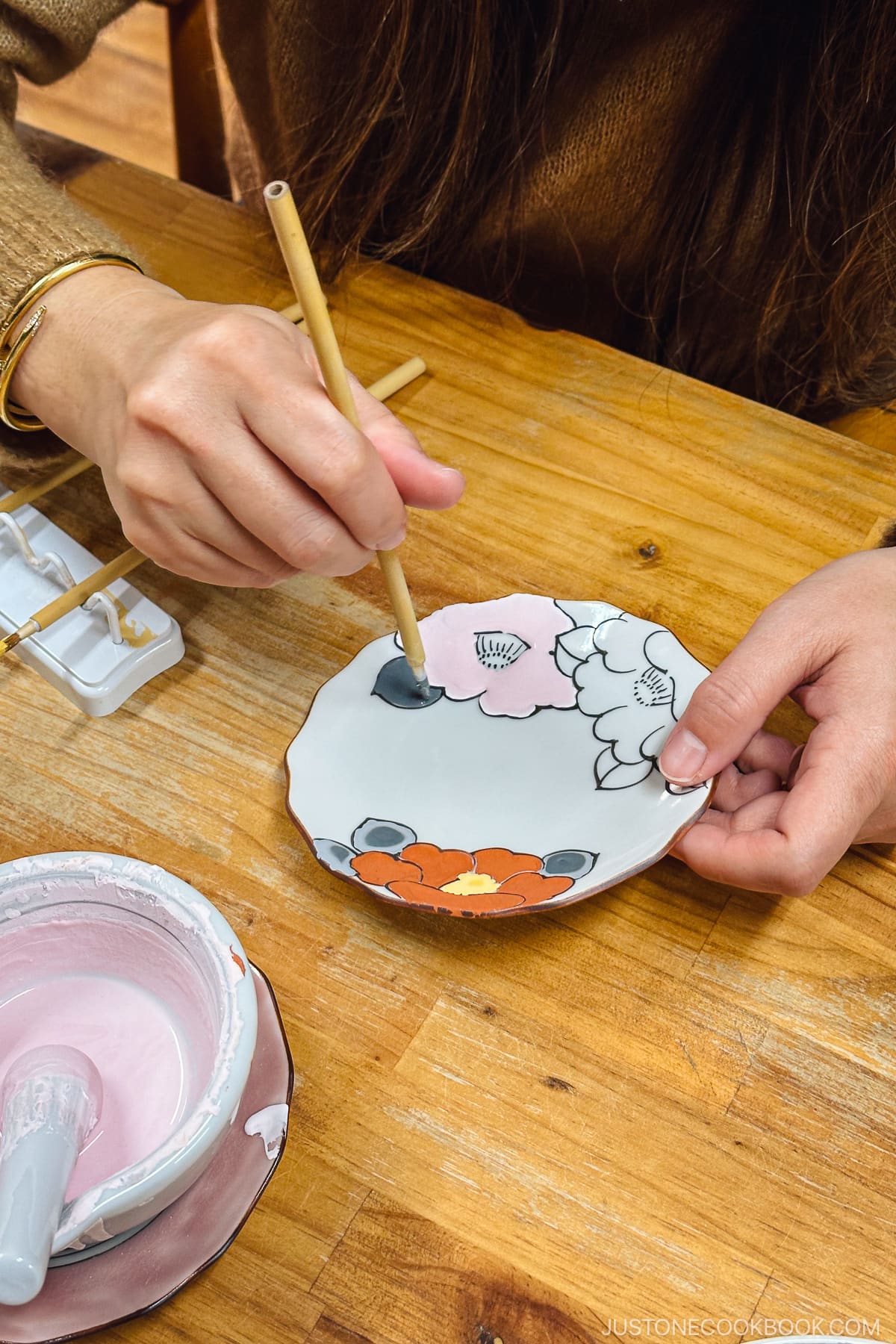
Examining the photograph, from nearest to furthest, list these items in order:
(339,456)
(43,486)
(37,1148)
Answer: (37,1148) < (339,456) < (43,486)

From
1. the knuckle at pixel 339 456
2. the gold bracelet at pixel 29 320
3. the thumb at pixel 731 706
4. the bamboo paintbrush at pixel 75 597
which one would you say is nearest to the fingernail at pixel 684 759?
the thumb at pixel 731 706

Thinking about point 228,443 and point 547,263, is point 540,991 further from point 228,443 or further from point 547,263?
point 547,263

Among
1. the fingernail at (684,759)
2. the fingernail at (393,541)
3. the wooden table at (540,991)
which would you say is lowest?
the wooden table at (540,991)

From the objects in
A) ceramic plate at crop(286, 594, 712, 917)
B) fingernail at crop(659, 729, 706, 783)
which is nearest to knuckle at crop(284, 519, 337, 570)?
ceramic plate at crop(286, 594, 712, 917)

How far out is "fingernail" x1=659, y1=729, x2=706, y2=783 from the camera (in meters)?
0.54

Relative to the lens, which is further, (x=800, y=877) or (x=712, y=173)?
(x=712, y=173)

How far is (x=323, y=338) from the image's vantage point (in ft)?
1.55

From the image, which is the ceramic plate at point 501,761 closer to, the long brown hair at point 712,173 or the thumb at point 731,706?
the thumb at point 731,706

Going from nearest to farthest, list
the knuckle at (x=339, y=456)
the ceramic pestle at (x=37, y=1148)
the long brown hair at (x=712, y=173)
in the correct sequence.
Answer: the ceramic pestle at (x=37, y=1148)
the knuckle at (x=339, y=456)
the long brown hair at (x=712, y=173)

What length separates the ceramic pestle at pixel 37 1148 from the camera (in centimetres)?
34

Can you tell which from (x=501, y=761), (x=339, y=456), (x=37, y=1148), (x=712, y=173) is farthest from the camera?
(x=712, y=173)

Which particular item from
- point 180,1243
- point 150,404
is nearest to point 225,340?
point 150,404

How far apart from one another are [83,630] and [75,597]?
0.07ft

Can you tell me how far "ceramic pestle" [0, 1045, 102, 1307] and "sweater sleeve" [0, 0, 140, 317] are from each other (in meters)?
0.43
